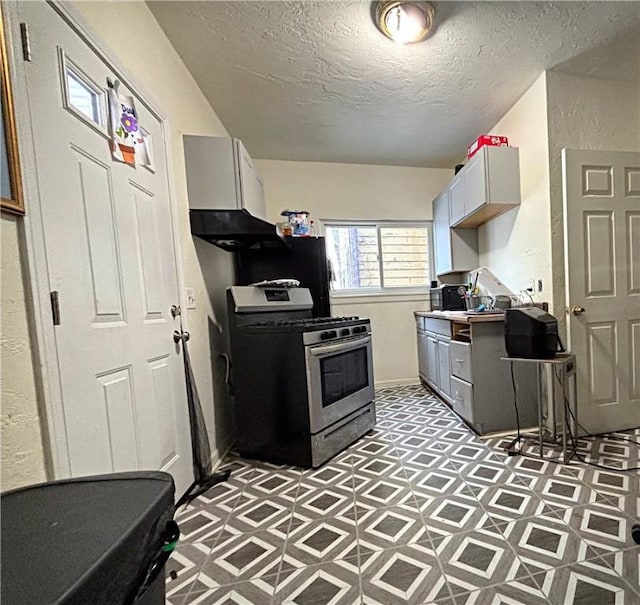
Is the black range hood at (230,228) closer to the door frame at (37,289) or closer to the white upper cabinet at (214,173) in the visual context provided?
the white upper cabinet at (214,173)

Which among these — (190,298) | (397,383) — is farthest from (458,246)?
(190,298)

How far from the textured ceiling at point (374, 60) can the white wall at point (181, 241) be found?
0.16 metres

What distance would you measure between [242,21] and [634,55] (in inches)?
98.7

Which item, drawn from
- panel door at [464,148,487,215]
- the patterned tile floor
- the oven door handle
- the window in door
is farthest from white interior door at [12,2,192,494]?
panel door at [464,148,487,215]

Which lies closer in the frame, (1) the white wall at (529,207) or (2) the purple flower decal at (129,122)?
(2) the purple flower decal at (129,122)

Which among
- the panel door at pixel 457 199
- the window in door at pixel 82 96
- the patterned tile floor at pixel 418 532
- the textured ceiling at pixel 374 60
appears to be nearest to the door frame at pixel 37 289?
the window in door at pixel 82 96

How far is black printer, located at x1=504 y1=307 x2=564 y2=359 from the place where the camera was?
1.92m

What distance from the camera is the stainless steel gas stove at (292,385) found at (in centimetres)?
204

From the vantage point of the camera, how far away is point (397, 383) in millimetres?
3738

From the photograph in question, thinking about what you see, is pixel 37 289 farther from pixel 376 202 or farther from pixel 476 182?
pixel 376 202

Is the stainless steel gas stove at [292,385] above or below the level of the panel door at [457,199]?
below

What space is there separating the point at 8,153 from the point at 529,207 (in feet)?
9.67

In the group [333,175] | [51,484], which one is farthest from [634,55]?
[51,484]

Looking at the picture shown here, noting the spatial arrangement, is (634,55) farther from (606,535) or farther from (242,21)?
(606,535)
